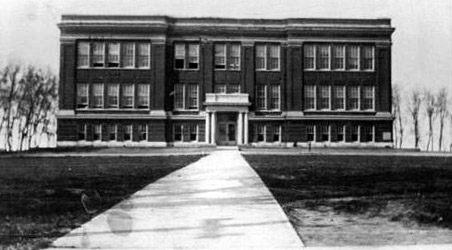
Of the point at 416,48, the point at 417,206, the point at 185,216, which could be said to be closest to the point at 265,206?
the point at 185,216

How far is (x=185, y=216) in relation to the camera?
28.7ft

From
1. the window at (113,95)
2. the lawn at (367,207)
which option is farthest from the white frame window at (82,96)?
the lawn at (367,207)

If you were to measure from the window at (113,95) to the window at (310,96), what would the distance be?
47.3 ft

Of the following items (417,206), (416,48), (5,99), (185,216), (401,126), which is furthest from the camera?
(401,126)

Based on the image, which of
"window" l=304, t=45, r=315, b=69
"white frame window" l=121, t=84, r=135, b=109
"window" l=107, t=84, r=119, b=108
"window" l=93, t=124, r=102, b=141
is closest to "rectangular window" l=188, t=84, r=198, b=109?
"white frame window" l=121, t=84, r=135, b=109

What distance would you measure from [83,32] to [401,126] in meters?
32.0

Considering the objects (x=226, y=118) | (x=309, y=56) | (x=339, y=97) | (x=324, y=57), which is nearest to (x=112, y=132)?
(x=226, y=118)

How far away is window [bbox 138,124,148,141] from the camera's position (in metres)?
43.0

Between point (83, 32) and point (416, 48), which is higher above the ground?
point (83, 32)

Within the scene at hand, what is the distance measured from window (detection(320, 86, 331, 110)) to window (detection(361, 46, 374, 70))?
10.6 ft

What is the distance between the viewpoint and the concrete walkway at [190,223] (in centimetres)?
701

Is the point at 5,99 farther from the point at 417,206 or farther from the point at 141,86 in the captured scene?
the point at 417,206

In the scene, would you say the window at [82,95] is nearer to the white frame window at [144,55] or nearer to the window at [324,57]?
the white frame window at [144,55]

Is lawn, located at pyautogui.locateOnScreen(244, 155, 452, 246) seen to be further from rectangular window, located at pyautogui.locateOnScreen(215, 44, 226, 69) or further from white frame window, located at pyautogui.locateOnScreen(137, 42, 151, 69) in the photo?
white frame window, located at pyautogui.locateOnScreen(137, 42, 151, 69)
